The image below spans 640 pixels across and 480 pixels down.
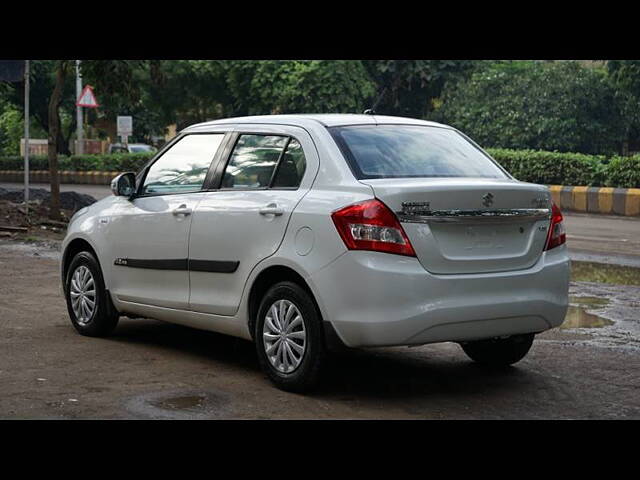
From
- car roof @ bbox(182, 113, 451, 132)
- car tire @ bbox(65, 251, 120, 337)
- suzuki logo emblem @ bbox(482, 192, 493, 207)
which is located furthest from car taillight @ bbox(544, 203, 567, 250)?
car tire @ bbox(65, 251, 120, 337)

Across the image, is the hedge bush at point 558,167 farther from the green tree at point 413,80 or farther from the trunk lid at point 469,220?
the green tree at point 413,80

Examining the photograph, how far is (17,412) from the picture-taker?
6.12 m

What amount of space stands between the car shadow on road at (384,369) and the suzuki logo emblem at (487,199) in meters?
1.14

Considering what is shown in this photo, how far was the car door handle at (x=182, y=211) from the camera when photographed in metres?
7.66

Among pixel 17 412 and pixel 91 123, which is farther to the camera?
pixel 91 123

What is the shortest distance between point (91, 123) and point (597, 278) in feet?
161

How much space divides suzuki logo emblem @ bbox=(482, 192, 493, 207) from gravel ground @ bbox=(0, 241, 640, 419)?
3.71 feet

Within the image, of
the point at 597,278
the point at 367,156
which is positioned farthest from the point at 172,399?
the point at 597,278

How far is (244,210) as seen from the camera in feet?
23.5

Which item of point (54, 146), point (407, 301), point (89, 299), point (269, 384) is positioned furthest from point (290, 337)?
point (54, 146)

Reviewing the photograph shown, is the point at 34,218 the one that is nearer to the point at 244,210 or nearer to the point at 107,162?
the point at 244,210

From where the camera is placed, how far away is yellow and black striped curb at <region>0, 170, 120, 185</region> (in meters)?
39.9

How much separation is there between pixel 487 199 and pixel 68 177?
120ft
